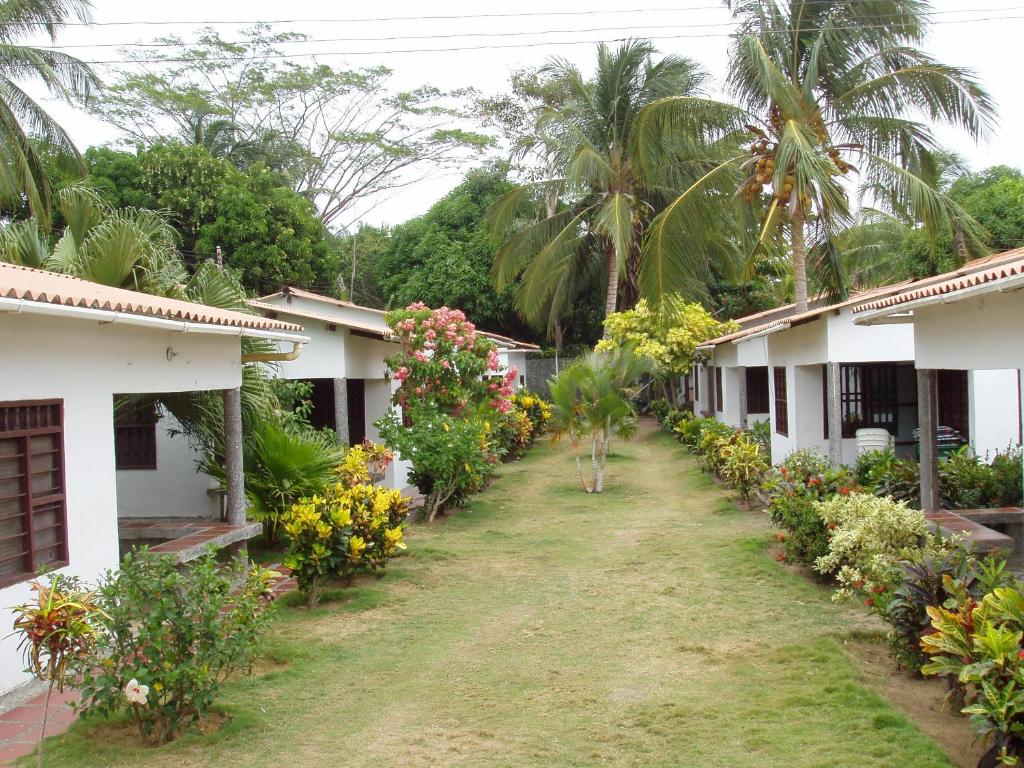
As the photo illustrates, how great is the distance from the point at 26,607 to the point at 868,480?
9.01 metres

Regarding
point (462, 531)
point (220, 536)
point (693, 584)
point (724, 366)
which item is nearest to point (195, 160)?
point (724, 366)

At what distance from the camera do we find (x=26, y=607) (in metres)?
4.95

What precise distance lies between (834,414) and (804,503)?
458 cm

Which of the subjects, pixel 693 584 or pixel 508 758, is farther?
pixel 693 584

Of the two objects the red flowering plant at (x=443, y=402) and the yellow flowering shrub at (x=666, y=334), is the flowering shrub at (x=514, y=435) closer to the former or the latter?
the yellow flowering shrub at (x=666, y=334)

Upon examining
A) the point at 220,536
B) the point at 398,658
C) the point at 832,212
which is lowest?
the point at 398,658

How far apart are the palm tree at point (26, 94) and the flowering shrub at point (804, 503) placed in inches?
486

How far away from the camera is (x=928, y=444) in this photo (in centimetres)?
921

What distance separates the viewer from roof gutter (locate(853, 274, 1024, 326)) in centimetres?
577

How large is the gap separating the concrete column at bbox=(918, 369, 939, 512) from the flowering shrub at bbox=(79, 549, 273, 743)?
6.72m

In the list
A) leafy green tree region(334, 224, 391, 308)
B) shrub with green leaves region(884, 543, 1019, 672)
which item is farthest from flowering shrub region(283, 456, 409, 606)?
leafy green tree region(334, 224, 391, 308)

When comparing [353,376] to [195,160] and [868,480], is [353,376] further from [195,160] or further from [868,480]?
[195,160]

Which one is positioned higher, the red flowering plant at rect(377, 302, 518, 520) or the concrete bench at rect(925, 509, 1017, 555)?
the red flowering plant at rect(377, 302, 518, 520)

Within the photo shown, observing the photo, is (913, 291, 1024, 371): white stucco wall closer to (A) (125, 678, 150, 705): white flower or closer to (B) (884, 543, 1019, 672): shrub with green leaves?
(B) (884, 543, 1019, 672): shrub with green leaves
